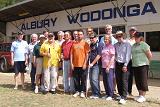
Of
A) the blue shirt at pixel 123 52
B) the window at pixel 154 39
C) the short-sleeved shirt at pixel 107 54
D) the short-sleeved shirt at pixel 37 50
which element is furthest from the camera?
the window at pixel 154 39

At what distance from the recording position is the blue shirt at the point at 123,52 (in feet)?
33.5

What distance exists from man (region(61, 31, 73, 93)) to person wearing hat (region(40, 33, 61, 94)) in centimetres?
21

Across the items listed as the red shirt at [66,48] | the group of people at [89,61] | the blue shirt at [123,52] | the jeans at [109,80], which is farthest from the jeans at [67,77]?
the blue shirt at [123,52]

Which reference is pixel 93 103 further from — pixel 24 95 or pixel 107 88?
pixel 24 95

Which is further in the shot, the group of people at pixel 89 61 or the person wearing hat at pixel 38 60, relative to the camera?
the person wearing hat at pixel 38 60

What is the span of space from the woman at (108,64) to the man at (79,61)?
63 centimetres

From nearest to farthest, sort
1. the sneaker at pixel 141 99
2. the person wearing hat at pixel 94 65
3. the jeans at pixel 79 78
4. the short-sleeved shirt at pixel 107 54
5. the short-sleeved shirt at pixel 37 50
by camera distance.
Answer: the sneaker at pixel 141 99 < the short-sleeved shirt at pixel 107 54 < the person wearing hat at pixel 94 65 < the jeans at pixel 79 78 < the short-sleeved shirt at pixel 37 50

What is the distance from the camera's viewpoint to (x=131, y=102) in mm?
10039

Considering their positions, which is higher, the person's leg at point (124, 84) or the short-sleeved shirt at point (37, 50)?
the short-sleeved shirt at point (37, 50)

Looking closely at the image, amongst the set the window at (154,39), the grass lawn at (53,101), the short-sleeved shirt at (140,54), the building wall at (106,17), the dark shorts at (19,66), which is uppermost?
the building wall at (106,17)

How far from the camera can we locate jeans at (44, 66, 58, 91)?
11638mm

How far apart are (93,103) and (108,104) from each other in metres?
0.39

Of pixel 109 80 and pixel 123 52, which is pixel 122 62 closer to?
pixel 123 52

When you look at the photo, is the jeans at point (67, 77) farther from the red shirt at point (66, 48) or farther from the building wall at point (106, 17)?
the building wall at point (106, 17)
